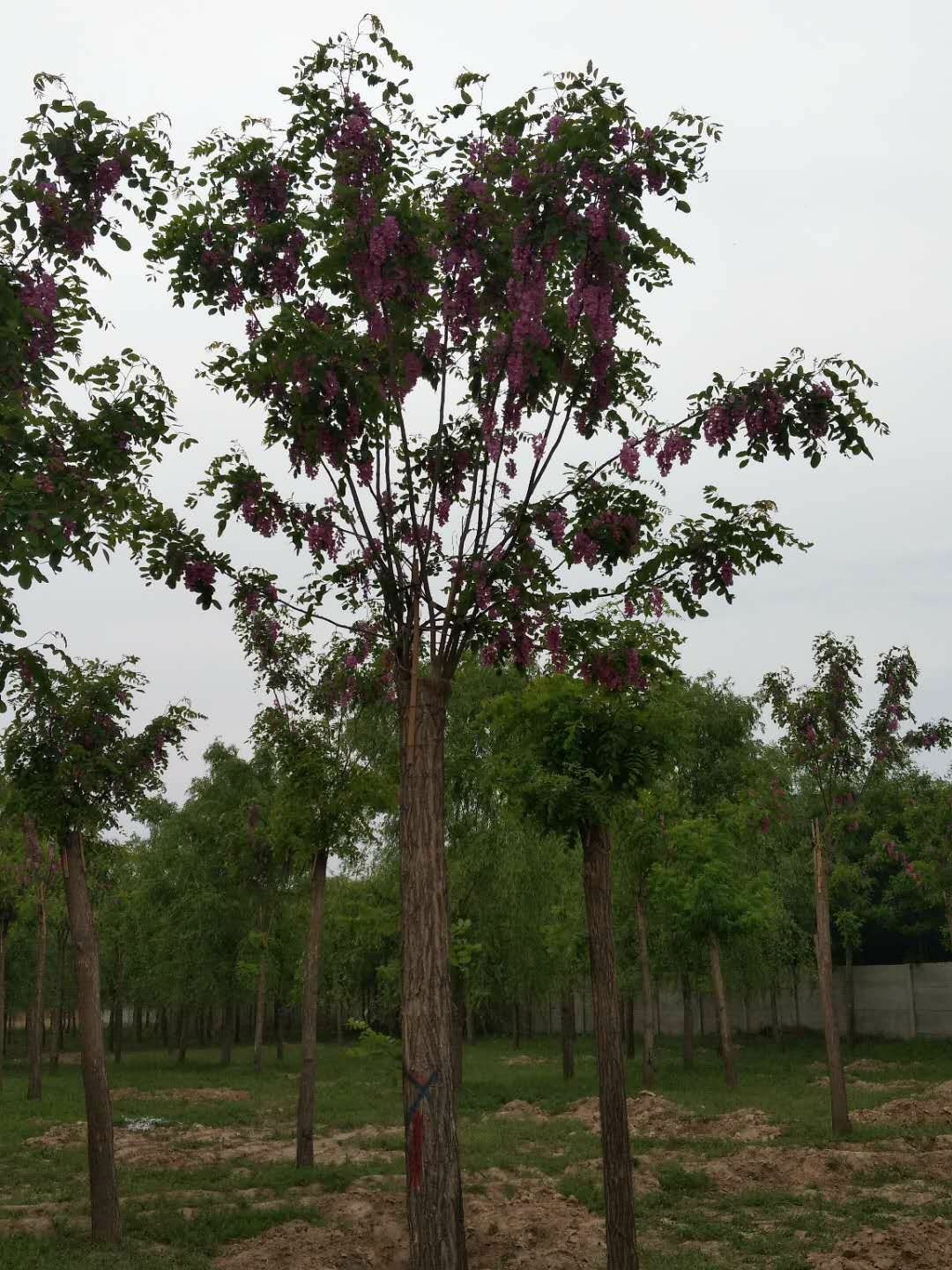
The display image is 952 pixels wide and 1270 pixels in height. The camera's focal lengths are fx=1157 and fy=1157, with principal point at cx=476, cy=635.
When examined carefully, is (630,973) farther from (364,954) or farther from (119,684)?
(119,684)

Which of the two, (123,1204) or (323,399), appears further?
(123,1204)

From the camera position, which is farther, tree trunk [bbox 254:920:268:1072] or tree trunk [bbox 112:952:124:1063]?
tree trunk [bbox 112:952:124:1063]

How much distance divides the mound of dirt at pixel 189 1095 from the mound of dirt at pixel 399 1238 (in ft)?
49.6

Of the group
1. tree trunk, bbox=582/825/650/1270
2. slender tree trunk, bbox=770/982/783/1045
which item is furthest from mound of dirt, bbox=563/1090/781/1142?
slender tree trunk, bbox=770/982/783/1045

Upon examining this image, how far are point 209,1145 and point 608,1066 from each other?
12.3 metres

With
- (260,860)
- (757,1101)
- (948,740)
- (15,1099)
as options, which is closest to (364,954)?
(260,860)

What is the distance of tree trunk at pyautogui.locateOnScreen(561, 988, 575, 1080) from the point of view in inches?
1202

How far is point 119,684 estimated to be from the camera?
13.2 m

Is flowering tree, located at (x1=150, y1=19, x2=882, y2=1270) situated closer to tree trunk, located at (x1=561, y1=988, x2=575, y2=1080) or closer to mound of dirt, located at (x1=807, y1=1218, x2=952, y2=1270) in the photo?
mound of dirt, located at (x1=807, y1=1218, x2=952, y2=1270)

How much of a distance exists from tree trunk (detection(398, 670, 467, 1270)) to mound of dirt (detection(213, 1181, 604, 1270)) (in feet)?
15.3

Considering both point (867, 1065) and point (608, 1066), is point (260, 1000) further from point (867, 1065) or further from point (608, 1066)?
point (608, 1066)

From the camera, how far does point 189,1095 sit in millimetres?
29016

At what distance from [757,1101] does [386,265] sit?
72.2 feet

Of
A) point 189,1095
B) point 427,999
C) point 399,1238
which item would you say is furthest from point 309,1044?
point 189,1095
